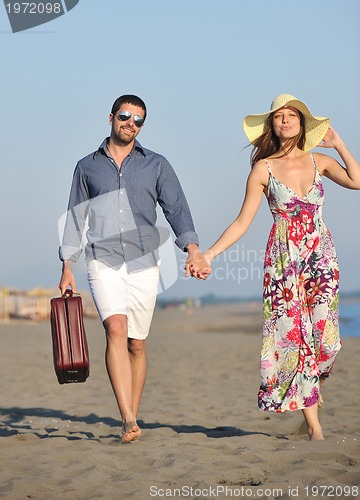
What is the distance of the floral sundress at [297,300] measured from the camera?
5.33m

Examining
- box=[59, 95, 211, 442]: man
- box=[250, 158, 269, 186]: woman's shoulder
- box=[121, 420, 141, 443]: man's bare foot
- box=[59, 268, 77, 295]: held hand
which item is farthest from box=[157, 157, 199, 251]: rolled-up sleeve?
box=[121, 420, 141, 443]: man's bare foot

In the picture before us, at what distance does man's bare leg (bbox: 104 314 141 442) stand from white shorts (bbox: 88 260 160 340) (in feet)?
0.29

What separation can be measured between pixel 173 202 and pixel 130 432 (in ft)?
5.18

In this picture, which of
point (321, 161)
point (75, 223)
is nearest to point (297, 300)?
point (321, 161)

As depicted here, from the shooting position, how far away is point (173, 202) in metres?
5.89

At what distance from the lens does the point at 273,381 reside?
5.45 metres

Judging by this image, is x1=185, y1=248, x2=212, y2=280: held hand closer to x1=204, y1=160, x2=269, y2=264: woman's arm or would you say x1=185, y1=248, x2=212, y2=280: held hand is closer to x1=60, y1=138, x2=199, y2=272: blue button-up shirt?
x1=204, y1=160, x2=269, y2=264: woman's arm

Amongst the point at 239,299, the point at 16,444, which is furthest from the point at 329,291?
the point at 239,299

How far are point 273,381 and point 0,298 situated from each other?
27149mm

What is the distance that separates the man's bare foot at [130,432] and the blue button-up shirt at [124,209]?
1.04 m

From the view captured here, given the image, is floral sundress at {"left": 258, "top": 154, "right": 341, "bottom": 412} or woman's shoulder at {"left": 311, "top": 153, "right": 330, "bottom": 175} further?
woman's shoulder at {"left": 311, "top": 153, "right": 330, "bottom": 175}

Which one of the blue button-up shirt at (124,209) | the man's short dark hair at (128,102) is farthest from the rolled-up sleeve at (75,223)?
the man's short dark hair at (128,102)

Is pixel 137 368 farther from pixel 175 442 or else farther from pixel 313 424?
pixel 313 424

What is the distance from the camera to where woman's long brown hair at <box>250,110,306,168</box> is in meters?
5.52
